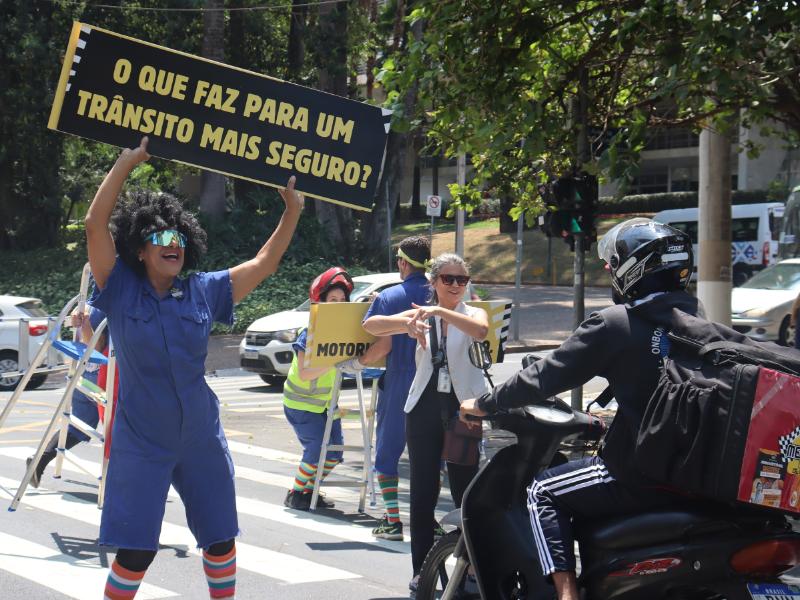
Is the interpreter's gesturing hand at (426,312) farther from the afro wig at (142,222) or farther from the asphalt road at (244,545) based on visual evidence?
the asphalt road at (244,545)

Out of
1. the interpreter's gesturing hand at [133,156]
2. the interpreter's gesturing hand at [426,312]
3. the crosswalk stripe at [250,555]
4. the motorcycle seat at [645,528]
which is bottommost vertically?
the crosswalk stripe at [250,555]

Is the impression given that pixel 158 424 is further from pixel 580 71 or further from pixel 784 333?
pixel 784 333

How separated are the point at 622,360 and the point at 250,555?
3758 mm

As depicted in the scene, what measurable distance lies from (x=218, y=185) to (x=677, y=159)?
116 ft

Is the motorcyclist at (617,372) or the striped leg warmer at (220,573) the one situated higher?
the motorcyclist at (617,372)

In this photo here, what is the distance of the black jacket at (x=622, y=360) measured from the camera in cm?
370

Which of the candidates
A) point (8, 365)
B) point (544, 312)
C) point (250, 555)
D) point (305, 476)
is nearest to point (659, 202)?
point (544, 312)

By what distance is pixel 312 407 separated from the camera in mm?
8422

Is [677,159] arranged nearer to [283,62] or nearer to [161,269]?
[283,62]

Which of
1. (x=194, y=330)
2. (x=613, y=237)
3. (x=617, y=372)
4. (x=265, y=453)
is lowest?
(x=265, y=453)

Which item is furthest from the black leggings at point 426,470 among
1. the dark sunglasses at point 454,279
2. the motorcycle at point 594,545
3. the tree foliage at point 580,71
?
the tree foliage at point 580,71

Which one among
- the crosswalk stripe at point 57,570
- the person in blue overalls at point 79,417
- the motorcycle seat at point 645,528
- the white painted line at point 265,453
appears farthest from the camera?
the white painted line at point 265,453

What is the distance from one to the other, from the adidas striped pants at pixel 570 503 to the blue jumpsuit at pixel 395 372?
2.86 metres

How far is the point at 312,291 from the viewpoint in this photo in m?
8.23
